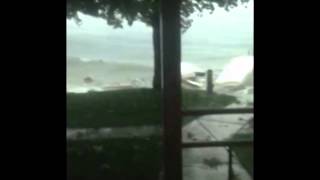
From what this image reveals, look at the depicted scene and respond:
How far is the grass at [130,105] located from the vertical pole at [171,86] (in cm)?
3

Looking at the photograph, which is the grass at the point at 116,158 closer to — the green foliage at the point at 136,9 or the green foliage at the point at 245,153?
the green foliage at the point at 245,153

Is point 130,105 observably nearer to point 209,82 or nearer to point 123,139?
point 123,139

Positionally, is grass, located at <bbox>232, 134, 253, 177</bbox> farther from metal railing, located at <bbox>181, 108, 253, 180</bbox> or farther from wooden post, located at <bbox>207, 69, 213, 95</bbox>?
wooden post, located at <bbox>207, 69, 213, 95</bbox>

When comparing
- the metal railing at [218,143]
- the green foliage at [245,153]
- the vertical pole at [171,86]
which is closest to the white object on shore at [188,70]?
the vertical pole at [171,86]

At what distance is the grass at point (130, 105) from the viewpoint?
1168mm

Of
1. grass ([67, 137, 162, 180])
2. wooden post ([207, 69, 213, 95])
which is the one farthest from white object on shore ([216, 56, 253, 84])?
grass ([67, 137, 162, 180])

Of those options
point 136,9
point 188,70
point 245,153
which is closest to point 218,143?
point 245,153

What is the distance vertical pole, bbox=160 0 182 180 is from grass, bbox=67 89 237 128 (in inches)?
1.1

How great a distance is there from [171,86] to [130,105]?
0.46 feet
